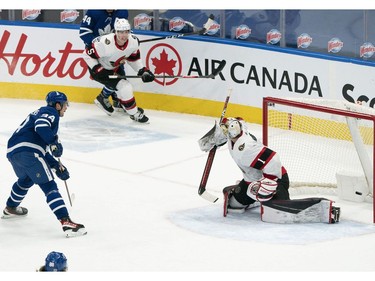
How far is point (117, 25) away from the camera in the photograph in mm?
10312

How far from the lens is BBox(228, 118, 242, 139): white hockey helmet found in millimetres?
7641

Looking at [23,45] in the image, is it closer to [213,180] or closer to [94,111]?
[94,111]

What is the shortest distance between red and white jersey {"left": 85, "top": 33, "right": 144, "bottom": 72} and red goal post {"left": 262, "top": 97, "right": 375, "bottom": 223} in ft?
6.12

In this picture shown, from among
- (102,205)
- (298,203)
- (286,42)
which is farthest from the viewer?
(286,42)

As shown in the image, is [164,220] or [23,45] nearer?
[164,220]

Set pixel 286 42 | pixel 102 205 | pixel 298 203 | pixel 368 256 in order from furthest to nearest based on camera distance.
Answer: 1. pixel 286 42
2. pixel 102 205
3. pixel 298 203
4. pixel 368 256

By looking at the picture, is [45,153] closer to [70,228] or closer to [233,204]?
[70,228]

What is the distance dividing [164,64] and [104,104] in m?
0.73

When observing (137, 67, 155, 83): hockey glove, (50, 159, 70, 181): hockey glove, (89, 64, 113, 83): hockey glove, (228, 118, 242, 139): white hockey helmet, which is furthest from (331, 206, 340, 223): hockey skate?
(89, 64, 113, 83): hockey glove

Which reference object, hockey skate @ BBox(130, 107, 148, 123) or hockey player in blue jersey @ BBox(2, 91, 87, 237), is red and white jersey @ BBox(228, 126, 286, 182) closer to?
hockey player in blue jersey @ BBox(2, 91, 87, 237)

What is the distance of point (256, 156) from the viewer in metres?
7.61

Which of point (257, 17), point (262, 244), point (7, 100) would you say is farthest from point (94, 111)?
point (262, 244)

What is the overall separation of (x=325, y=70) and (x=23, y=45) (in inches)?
135

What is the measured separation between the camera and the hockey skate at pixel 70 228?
7.29 m
